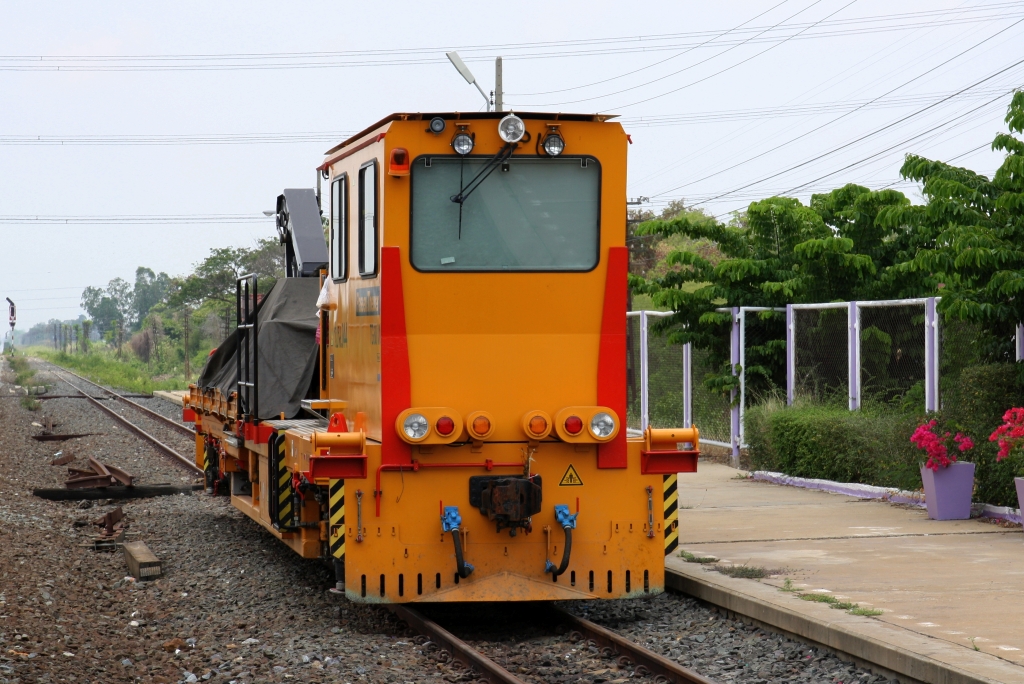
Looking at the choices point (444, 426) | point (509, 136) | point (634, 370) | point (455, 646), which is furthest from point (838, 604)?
point (634, 370)

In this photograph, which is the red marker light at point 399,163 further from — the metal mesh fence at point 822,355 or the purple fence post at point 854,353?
the metal mesh fence at point 822,355

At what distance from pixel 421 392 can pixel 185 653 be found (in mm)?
2132

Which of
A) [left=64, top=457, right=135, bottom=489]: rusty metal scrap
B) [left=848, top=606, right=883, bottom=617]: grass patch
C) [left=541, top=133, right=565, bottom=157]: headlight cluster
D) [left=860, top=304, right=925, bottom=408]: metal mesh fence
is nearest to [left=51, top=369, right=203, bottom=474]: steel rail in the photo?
[left=64, top=457, right=135, bottom=489]: rusty metal scrap

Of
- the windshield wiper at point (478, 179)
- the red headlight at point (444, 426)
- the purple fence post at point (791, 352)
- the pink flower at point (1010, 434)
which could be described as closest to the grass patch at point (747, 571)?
the red headlight at point (444, 426)

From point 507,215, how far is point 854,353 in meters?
7.85

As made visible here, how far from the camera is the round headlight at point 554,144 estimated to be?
26.5ft

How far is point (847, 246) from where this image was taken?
16.3 m

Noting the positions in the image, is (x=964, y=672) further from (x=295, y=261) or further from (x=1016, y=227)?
(x=295, y=261)

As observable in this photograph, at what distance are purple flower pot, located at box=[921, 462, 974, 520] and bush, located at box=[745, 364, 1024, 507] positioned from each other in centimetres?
26

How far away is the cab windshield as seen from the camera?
26.5 feet

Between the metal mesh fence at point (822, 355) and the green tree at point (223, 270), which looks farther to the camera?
the green tree at point (223, 270)

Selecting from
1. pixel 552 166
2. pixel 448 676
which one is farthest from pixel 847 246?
pixel 448 676

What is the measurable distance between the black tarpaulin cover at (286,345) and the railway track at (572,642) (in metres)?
2.62

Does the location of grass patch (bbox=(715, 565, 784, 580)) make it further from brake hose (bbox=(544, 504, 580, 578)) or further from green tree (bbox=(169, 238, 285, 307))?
green tree (bbox=(169, 238, 285, 307))
